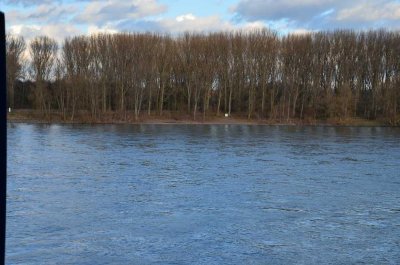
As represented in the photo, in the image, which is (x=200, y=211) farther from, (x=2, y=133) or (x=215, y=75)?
(x=215, y=75)

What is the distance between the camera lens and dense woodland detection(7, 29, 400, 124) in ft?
263

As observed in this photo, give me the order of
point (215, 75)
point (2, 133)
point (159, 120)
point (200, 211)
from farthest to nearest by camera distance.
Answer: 1. point (215, 75)
2. point (159, 120)
3. point (200, 211)
4. point (2, 133)

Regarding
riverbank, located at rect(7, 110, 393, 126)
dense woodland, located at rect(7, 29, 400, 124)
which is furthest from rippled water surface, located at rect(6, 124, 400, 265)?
dense woodland, located at rect(7, 29, 400, 124)

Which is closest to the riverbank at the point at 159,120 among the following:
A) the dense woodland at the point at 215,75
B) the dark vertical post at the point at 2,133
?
the dense woodland at the point at 215,75

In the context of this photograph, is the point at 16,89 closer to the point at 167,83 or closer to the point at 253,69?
the point at 167,83

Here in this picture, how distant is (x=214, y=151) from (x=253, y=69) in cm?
5584

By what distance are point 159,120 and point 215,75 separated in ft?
47.1

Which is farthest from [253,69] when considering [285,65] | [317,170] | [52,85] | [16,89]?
[317,170]

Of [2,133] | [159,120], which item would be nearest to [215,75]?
[159,120]

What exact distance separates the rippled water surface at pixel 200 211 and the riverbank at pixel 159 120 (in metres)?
48.1

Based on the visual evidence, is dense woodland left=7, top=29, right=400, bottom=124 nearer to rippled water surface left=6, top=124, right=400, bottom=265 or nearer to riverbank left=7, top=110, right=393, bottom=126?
riverbank left=7, top=110, right=393, bottom=126

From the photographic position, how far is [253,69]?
288 ft

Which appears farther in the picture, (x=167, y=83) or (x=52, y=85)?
(x=167, y=83)

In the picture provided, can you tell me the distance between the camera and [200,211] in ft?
48.0
